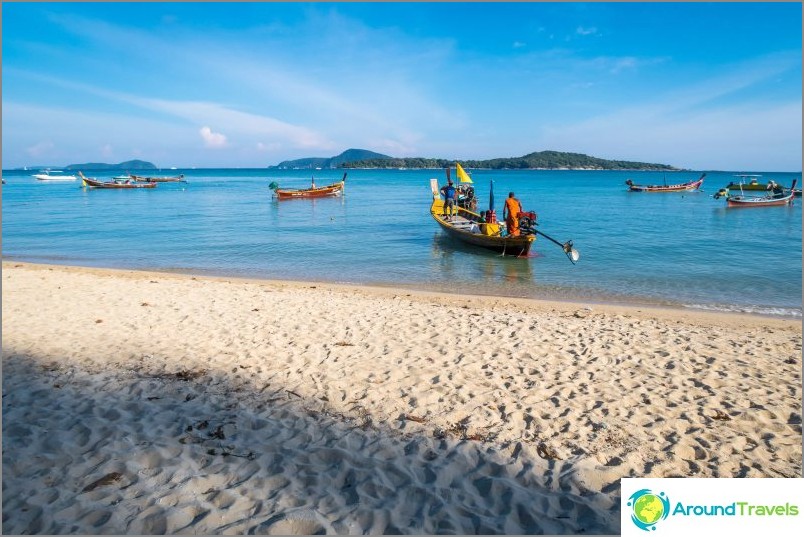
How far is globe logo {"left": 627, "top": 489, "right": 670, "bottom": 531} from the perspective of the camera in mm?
3473

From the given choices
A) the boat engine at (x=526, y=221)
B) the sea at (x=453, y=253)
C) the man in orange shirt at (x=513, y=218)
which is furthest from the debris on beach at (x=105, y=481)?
the boat engine at (x=526, y=221)

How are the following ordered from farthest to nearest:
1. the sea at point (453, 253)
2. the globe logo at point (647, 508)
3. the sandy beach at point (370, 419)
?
the sea at point (453, 253) → the sandy beach at point (370, 419) → the globe logo at point (647, 508)

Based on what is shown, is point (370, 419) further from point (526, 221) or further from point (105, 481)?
point (526, 221)

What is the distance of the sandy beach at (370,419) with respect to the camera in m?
3.65

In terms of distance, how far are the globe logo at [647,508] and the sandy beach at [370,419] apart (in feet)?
0.57

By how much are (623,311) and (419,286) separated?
5.90m

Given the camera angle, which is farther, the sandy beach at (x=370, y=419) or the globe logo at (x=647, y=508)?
the sandy beach at (x=370, y=419)

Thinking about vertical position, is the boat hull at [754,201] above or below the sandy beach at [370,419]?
above

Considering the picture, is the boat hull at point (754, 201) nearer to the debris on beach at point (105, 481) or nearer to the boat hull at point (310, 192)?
the boat hull at point (310, 192)

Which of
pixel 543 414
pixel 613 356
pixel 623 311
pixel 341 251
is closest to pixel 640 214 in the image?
pixel 341 251

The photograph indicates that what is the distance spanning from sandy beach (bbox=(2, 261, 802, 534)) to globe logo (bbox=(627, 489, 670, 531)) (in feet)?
0.57

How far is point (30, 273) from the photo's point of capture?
545 inches

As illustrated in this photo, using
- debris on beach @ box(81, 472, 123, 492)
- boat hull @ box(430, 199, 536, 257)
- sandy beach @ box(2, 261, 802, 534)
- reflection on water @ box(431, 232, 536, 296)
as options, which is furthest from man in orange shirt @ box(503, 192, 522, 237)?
debris on beach @ box(81, 472, 123, 492)

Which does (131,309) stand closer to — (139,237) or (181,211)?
(139,237)
